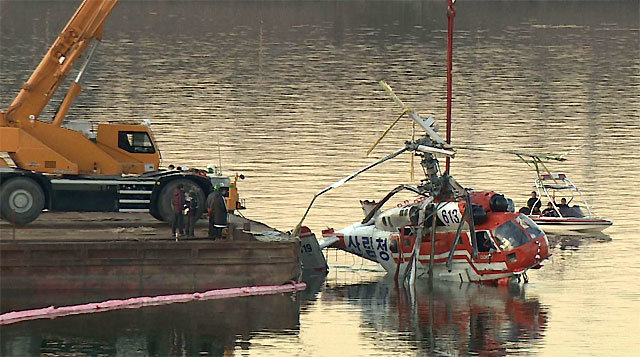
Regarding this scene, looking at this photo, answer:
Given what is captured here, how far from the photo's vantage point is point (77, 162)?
59594 millimetres

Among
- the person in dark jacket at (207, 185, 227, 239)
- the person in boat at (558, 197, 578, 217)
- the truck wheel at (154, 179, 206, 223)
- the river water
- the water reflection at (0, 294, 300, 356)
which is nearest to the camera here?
the water reflection at (0, 294, 300, 356)

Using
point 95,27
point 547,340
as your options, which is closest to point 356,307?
point 547,340

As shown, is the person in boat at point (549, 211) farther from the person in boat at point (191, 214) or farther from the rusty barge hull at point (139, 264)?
the person in boat at point (191, 214)

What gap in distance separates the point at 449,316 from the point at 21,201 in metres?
15.3

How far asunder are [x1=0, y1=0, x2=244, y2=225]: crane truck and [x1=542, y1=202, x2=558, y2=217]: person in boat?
16.9 metres

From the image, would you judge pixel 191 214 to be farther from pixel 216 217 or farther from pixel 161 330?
pixel 161 330

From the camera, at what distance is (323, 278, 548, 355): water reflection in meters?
50.1

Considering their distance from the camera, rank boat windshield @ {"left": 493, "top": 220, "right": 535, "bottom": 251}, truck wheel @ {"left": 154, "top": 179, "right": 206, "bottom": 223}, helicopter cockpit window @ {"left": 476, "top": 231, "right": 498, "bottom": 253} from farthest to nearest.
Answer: truck wheel @ {"left": 154, "top": 179, "right": 206, "bottom": 223}
helicopter cockpit window @ {"left": 476, "top": 231, "right": 498, "bottom": 253}
boat windshield @ {"left": 493, "top": 220, "right": 535, "bottom": 251}

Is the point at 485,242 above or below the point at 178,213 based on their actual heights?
below

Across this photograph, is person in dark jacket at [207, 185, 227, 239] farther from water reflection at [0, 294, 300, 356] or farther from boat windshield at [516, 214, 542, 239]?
boat windshield at [516, 214, 542, 239]

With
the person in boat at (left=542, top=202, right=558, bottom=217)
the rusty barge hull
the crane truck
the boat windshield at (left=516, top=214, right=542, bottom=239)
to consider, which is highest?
the crane truck

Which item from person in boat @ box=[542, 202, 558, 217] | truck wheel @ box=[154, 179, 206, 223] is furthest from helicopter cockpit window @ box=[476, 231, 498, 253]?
person in boat @ box=[542, 202, 558, 217]

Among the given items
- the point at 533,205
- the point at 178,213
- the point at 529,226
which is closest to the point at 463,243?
the point at 529,226

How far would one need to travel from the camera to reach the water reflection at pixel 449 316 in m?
50.1
